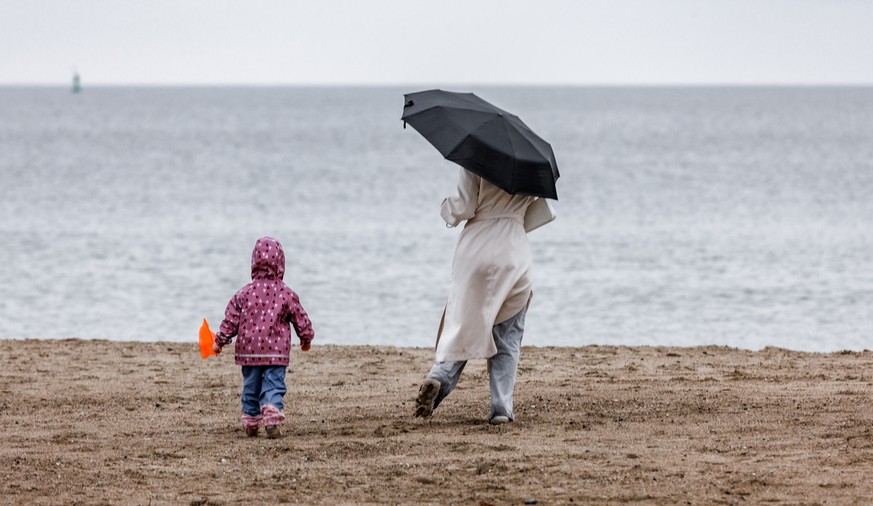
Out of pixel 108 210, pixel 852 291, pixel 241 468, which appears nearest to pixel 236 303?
pixel 241 468

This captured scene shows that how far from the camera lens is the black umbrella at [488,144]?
7191 mm

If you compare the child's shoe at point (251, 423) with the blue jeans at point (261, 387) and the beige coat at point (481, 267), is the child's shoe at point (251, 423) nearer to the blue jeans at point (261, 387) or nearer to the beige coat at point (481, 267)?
the blue jeans at point (261, 387)

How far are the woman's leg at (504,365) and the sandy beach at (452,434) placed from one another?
160mm

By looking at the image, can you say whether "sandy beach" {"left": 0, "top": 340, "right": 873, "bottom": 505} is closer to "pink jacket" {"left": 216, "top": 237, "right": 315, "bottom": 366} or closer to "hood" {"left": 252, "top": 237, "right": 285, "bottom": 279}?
"pink jacket" {"left": 216, "top": 237, "right": 315, "bottom": 366}

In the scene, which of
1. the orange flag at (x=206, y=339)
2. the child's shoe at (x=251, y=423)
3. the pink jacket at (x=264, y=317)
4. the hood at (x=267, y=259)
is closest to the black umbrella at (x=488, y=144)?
the hood at (x=267, y=259)

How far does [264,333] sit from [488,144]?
172 centimetres

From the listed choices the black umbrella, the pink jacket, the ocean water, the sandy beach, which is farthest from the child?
the ocean water

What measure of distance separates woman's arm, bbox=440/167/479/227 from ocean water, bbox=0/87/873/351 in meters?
7.66

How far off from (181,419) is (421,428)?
1.63 metres

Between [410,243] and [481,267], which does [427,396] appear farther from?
[410,243]

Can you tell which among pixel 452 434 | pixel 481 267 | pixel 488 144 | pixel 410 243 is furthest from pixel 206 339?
pixel 410 243

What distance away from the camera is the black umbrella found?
7.19 metres

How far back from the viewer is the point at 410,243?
87.4ft

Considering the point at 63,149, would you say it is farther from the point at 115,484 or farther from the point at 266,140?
the point at 115,484
